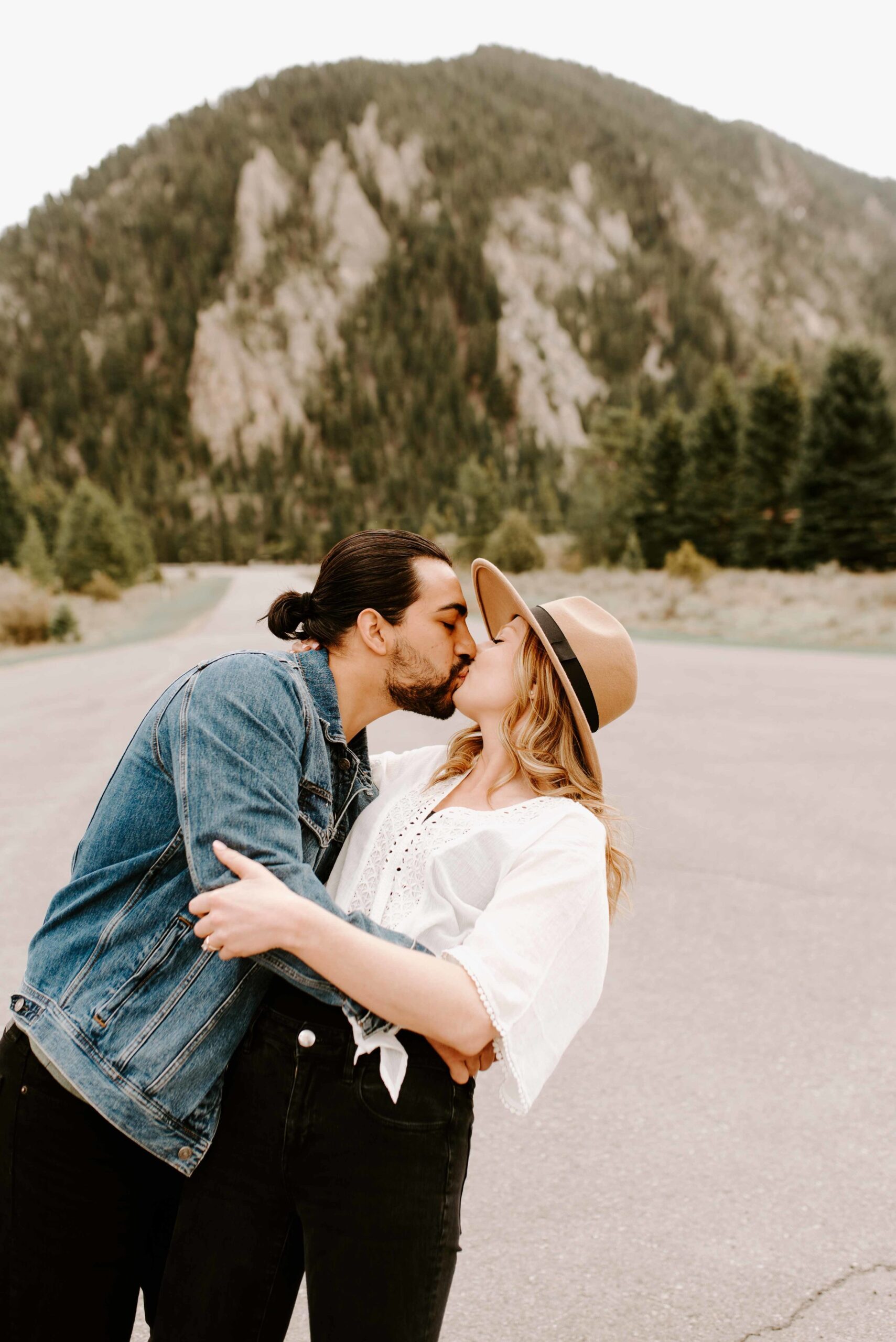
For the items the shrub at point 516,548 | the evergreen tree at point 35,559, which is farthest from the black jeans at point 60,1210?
the evergreen tree at point 35,559

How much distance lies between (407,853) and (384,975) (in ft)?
1.20

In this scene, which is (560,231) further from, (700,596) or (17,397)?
(700,596)

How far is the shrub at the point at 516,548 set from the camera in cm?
4247

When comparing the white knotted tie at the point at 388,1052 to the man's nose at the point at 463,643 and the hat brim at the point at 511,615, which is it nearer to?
the hat brim at the point at 511,615

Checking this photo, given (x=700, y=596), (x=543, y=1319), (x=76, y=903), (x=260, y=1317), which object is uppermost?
(x=76, y=903)

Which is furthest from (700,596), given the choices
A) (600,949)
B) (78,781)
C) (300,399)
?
(300,399)

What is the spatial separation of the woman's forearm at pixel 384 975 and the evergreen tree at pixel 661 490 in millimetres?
39666

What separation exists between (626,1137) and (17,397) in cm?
14434

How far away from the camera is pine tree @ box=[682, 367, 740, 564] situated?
3838 centimetres

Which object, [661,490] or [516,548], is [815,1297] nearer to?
[661,490]

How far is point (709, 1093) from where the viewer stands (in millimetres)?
3514

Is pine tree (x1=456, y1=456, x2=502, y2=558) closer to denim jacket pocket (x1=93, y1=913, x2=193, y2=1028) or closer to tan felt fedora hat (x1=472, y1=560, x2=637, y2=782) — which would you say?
tan felt fedora hat (x1=472, y1=560, x2=637, y2=782)

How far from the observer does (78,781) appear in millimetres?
7973

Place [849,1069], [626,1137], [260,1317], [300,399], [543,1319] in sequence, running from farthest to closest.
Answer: [300,399], [849,1069], [626,1137], [543,1319], [260,1317]
